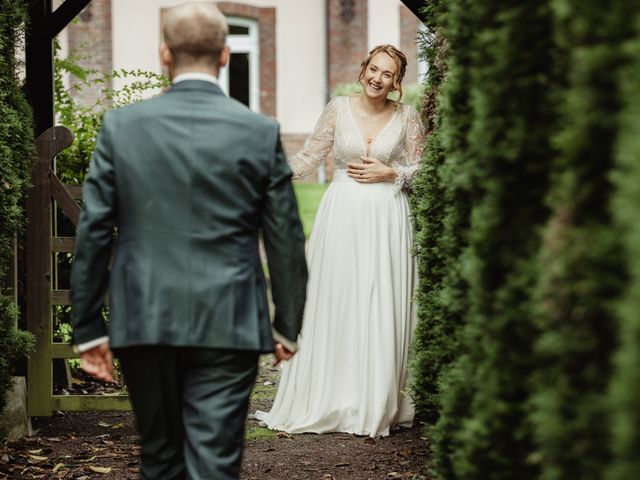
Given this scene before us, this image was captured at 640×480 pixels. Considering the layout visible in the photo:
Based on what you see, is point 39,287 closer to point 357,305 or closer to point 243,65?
point 357,305

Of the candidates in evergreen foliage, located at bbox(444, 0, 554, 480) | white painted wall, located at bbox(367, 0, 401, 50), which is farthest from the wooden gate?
white painted wall, located at bbox(367, 0, 401, 50)

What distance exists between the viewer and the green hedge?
204 inches

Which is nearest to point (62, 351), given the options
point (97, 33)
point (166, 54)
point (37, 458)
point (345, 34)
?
point (37, 458)

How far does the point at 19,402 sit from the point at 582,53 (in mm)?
4675

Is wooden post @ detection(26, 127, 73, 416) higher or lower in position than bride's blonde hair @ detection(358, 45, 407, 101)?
lower

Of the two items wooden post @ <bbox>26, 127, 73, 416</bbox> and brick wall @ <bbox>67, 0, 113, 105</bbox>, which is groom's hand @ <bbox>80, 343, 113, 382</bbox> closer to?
wooden post @ <bbox>26, 127, 73, 416</bbox>

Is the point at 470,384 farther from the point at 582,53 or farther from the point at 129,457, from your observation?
the point at 129,457

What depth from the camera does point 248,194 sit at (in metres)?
3.19

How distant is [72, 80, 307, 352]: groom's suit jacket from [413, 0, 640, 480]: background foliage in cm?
76

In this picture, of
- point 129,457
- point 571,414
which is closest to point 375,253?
point 129,457

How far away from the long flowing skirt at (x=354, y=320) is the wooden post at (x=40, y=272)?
1474 mm

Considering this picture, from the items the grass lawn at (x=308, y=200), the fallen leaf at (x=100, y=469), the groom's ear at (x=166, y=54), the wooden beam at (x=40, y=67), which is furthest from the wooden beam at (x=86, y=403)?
the grass lawn at (x=308, y=200)

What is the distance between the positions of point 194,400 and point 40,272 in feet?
10.6

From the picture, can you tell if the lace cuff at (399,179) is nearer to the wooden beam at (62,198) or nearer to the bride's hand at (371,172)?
the bride's hand at (371,172)
